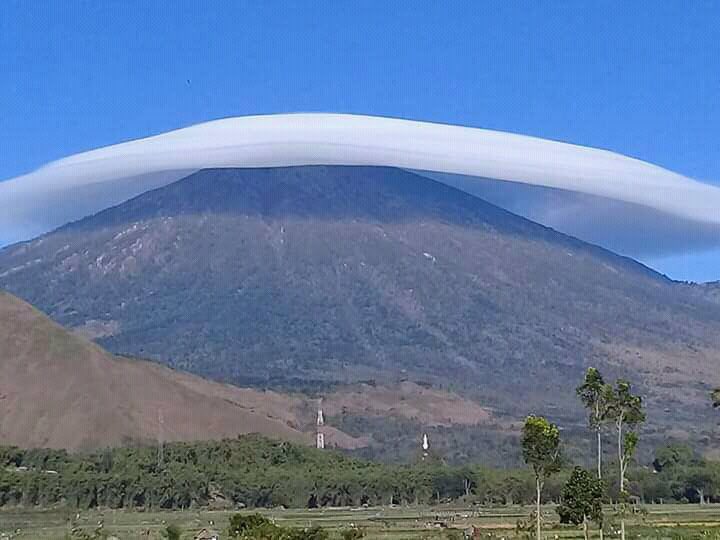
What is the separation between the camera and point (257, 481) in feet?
415

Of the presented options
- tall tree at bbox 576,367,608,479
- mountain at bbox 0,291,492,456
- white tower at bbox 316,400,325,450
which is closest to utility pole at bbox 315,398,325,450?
white tower at bbox 316,400,325,450

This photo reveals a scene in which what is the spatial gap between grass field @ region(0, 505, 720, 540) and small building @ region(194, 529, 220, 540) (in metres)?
0.69

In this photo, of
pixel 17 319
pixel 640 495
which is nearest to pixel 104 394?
pixel 17 319

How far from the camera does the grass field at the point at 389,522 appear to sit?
75250 millimetres

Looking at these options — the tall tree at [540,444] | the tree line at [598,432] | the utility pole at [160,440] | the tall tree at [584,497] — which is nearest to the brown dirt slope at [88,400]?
the utility pole at [160,440]

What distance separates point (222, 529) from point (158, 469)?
49.4 meters

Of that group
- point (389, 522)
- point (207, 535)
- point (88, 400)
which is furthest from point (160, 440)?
point (207, 535)

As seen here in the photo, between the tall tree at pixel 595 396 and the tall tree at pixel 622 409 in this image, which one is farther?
the tall tree at pixel 622 409

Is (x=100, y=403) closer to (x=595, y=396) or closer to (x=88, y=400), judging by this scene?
(x=88, y=400)

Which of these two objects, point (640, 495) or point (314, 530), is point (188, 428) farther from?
point (314, 530)

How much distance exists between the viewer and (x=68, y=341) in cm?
17175

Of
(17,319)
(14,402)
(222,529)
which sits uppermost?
(17,319)

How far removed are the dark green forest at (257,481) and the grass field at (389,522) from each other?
5211mm

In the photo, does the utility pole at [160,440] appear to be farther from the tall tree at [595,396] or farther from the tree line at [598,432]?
the tall tree at [595,396]
